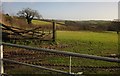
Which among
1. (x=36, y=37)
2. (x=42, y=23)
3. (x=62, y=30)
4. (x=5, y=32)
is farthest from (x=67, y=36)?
(x=5, y=32)

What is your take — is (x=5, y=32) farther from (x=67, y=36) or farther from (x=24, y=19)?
(x=67, y=36)

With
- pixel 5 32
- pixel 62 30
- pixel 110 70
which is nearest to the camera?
pixel 110 70

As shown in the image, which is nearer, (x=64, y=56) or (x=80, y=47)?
(x=64, y=56)

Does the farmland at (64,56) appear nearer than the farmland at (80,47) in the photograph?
Yes

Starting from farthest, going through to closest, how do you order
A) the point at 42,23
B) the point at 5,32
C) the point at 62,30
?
the point at 62,30, the point at 42,23, the point at 5,32

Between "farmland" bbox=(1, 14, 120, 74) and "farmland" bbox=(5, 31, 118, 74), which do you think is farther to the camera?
"farmland" bbox=(5, 31, 118, 74)

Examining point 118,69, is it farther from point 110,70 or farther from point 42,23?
point 42,23

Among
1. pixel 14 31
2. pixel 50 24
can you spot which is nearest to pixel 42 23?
pixel 50 24

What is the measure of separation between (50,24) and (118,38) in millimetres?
4450

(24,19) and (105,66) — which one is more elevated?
(24,19)

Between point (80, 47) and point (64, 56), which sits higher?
point (64, 56)

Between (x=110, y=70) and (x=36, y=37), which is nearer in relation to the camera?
(x=110, y=70)

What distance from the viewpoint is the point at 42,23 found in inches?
689

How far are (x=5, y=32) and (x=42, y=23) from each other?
262 cm
